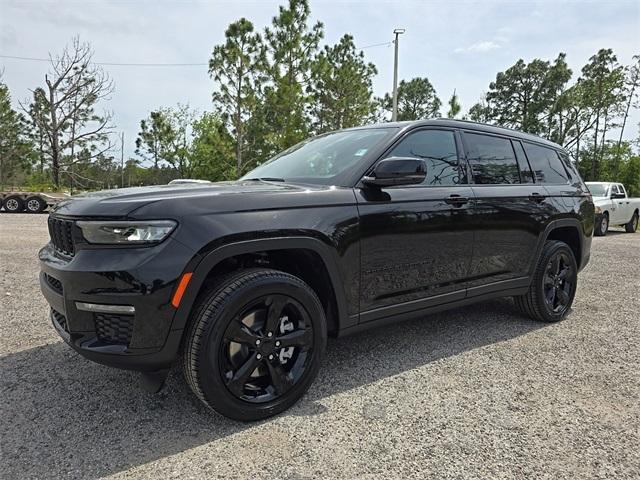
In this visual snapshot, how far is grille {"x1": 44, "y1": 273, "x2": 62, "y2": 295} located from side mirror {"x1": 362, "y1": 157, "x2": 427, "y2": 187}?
5.88 feet

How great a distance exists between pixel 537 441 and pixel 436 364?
0.97 metres

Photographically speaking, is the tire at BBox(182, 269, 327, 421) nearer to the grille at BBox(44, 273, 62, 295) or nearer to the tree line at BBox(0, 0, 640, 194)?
the grille at BBox(44, 273, 62, 295)

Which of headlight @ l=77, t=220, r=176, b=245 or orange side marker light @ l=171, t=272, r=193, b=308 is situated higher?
headlight @ l=77, t=220, r=176, b=245

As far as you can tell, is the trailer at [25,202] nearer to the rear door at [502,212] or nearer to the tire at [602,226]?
the rear door at [502,212]

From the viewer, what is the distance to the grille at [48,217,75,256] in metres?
2.28

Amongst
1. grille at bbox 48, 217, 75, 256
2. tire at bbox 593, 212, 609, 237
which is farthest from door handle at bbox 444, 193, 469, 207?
tire at bbox 593, 212, 609, 237

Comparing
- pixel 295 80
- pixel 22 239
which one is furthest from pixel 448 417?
pixel 295 80

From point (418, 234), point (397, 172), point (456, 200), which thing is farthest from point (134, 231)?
point (456, 200)

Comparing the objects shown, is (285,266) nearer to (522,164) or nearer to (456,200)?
(456,200)

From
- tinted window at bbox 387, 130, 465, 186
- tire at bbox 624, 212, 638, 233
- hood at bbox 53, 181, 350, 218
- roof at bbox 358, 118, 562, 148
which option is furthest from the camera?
tire at bbox 624, 212, 638, 233

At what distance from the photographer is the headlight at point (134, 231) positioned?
6.78ft

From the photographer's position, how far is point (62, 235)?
7.71ft

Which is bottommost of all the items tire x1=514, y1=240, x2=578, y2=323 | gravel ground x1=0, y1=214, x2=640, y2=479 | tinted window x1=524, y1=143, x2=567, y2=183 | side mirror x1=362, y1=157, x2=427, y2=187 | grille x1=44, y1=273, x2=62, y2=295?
gravel ground x1=0, y1=214, x2=640, y2=479

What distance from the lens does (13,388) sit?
2686 millimetres
